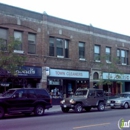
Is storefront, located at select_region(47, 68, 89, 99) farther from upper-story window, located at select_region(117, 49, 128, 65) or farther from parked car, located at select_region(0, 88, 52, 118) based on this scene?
parked car, located at select_region(0, 88, 52, 118)

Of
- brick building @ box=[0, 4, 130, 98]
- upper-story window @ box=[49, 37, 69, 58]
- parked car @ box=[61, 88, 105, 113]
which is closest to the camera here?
parked car @ box=[61, 88, 105, 113]

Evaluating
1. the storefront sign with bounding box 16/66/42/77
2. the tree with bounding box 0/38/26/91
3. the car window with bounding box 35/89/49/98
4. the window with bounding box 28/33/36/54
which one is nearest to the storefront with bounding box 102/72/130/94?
the storefront sign with bounding box 16/66/42/77

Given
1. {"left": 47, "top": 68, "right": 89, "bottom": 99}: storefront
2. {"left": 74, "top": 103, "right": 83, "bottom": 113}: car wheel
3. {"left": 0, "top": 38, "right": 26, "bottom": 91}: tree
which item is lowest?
{"left": 74, "top": 103, "right": 83, "bottom": 113}: car wheel

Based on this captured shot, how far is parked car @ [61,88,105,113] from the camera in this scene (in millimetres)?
19688

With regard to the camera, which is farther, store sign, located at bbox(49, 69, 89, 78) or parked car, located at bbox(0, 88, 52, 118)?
store sign, located at bbox(49, 69, 89, 78)

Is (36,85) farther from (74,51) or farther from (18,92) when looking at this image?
(18,92)

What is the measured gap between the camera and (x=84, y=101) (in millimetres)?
20062

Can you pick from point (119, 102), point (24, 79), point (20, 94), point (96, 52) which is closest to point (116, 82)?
point (96, 52)

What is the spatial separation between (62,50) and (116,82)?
987cm

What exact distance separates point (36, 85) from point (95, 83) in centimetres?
812

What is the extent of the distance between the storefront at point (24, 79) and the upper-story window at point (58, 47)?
2656mm

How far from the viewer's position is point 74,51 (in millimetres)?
28391

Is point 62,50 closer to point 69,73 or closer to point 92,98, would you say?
point 69,73

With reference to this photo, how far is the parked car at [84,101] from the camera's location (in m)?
19.7
